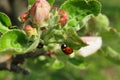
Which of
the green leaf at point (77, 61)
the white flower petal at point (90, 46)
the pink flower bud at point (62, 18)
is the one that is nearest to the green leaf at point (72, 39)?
the pink flower bud at point (62, 18)

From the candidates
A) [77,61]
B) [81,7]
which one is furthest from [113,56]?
[81,7]

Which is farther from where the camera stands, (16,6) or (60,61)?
(16,6)

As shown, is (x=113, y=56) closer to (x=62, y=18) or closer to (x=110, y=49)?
(x=110, y=49)

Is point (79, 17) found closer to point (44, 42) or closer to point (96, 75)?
point (44, 42)

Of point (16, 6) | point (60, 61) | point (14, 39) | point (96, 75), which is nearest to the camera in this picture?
point (14, 39)

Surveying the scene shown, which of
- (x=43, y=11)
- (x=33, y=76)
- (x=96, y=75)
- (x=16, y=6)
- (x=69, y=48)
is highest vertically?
(x=43, y=11)

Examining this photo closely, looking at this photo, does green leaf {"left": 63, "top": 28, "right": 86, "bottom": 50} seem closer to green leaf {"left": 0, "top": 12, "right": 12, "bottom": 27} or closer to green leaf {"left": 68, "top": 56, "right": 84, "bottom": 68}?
green leaf {"left": 0, "top": 12, "right": 12, "bottom": 27}

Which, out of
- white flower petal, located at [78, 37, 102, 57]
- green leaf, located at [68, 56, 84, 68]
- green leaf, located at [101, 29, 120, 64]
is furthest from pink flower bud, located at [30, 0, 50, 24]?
green leaf, located at [101, 29, 120, 64]

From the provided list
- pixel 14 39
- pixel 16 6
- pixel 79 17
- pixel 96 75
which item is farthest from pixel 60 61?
pixel 96 75
